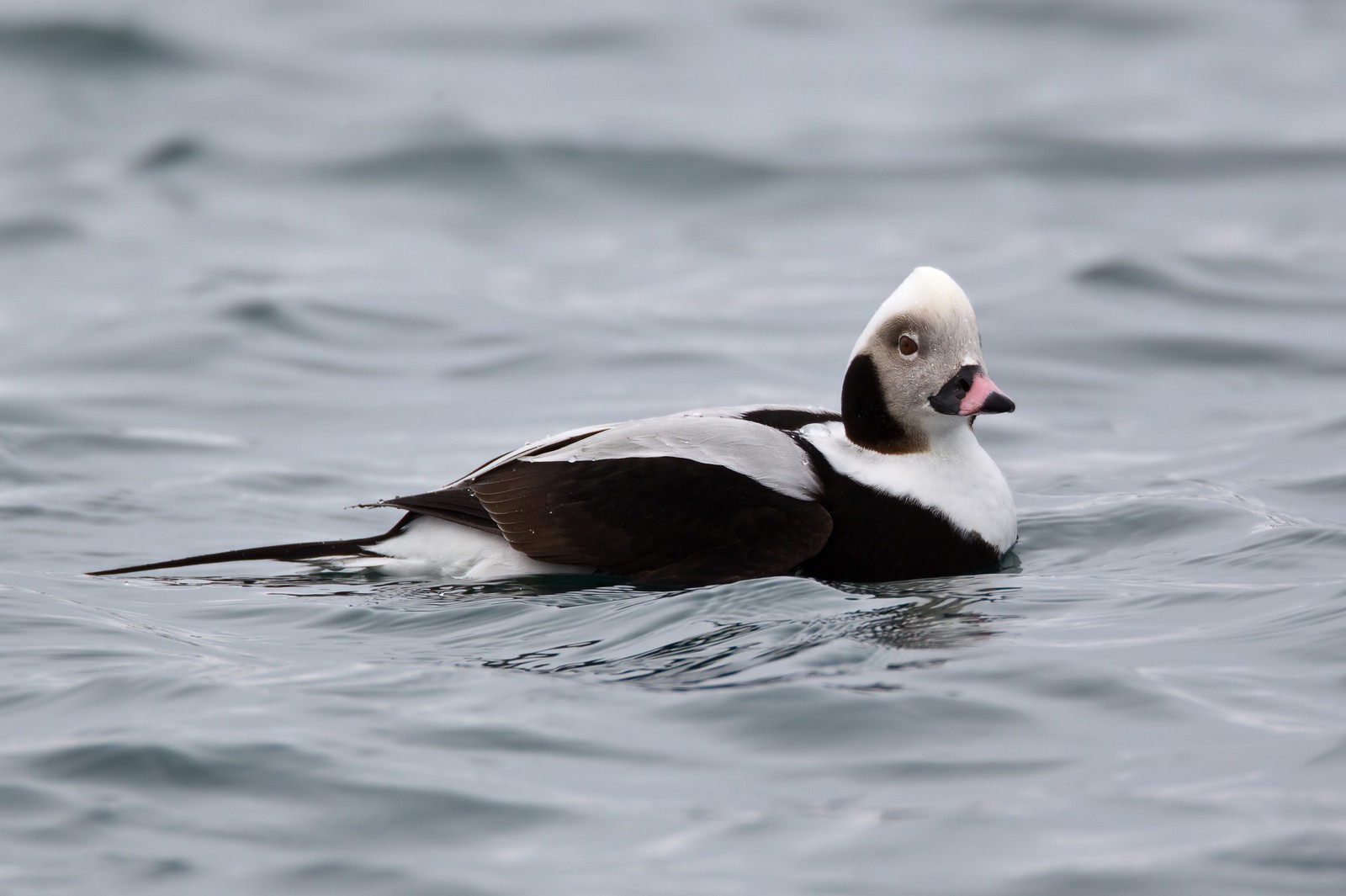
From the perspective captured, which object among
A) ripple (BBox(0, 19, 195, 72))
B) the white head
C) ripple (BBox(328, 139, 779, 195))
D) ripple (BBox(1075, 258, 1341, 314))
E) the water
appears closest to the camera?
the water

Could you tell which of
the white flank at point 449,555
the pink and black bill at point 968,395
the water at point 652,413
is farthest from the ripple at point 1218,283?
the white flank at point 449,555

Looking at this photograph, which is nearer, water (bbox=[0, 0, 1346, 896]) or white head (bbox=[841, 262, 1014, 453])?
water (bbox=[0, 0, 1346, 896])

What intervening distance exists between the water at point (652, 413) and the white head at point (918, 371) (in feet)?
1.72

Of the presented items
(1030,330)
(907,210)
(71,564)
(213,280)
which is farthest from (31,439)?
(907,210)

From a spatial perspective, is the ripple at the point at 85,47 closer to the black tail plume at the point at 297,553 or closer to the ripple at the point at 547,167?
the ripple at the point at 547,167

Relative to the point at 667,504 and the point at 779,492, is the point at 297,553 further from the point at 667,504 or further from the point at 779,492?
the point at 779,492

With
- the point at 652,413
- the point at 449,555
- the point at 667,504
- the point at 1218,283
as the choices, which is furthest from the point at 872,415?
the point at 1218,283

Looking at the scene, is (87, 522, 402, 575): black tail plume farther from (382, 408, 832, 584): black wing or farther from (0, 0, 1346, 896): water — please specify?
(382, 408, 832, 584): black wing

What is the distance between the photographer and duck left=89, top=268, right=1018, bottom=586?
514 cm

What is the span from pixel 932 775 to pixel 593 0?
49.6ft

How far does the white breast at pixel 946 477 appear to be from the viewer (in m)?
5.29

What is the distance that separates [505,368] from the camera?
9688mm

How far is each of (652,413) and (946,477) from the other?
332 cm

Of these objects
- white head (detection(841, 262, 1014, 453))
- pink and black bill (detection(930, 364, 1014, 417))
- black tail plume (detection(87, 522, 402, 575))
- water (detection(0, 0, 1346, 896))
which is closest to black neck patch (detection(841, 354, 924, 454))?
white head (detection(841, 262, 1014, 453))
